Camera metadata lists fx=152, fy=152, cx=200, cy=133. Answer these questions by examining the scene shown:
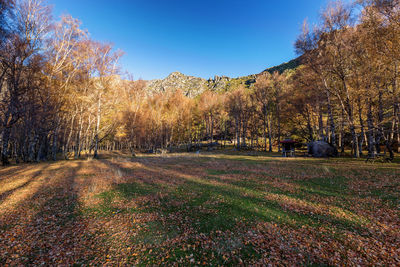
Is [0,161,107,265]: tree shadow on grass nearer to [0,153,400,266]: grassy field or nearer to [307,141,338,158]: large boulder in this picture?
[0,153,400,266]: grassy field

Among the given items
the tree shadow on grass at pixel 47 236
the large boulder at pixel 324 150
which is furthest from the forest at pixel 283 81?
the tree shadow on grass at pixel 47 236

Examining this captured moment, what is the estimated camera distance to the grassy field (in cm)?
423

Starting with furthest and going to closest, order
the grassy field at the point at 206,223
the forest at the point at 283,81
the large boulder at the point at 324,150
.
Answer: the large boulder at the point at 324,150, the forest at the point at 283,81, the grassy field at the point at 206,223

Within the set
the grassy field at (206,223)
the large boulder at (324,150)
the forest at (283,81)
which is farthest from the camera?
the large boulder at (324,150)

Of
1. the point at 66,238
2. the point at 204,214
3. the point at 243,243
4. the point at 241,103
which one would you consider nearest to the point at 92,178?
the point at 66,238

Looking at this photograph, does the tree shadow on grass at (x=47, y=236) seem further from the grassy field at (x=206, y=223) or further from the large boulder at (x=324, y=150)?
the large boulder at (x=324, y=150)

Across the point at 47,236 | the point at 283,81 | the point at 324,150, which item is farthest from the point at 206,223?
the point at 283,81

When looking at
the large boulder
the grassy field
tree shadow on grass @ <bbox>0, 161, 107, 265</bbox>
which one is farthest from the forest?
tree shadow on grass @ <bbox>0, 161, 107, 265</bbox>

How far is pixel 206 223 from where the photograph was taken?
231 inches

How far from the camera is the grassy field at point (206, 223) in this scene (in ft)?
13.9

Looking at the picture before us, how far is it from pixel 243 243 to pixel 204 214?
2222 millimetres

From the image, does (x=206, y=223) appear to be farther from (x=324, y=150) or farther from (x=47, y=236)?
(x=324, y=150)

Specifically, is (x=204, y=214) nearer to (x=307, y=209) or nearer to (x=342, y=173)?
(x=307, y=209)

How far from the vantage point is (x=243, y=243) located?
4.70 metres
